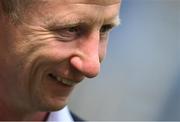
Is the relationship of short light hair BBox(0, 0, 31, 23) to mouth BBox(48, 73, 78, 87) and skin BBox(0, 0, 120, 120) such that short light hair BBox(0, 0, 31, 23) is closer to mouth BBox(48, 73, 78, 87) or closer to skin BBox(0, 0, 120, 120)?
skin BBox(0, 0, 120, 120)

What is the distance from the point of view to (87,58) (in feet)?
3.22

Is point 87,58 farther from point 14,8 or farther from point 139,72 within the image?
point 139,72

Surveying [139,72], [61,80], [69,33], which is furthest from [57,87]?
[139,72]

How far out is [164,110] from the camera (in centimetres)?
179

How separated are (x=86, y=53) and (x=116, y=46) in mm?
862

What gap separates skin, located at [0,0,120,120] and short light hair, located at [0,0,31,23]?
0.04 feet

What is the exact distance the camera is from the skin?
0.97 m

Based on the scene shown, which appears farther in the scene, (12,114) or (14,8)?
(12,114)

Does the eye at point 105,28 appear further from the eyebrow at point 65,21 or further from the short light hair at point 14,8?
the short light hair at point 14,8

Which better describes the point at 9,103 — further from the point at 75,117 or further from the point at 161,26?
the point at 161,26

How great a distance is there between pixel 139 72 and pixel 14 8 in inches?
37.3

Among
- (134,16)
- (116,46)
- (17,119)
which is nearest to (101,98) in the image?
(116,46)

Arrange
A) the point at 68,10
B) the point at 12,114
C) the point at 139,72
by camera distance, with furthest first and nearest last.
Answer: the point at 139,72 < the point at 12,114 < the point at 68,10

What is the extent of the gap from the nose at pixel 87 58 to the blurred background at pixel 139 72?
80cm
